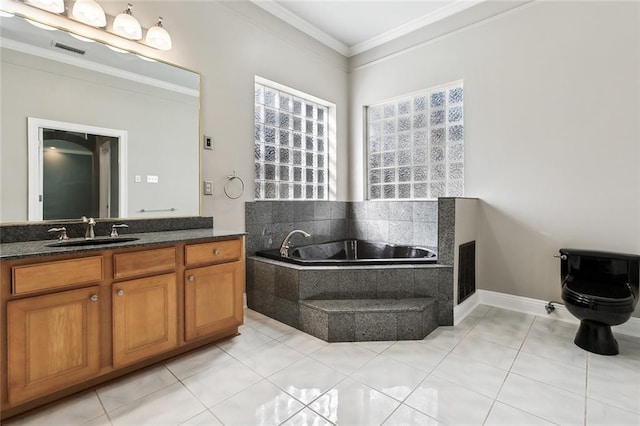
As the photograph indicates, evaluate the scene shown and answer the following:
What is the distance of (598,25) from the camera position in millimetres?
2430

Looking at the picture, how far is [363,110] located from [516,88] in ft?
5.70

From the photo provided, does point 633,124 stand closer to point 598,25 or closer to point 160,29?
point 598,25

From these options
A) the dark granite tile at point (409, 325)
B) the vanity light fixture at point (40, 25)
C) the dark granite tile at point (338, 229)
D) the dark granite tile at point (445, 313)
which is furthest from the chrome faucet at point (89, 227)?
the dark granite tile at point (445, 313)

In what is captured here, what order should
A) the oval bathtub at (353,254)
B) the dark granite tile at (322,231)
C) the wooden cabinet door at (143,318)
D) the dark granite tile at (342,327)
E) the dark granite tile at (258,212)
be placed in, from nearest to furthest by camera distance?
the wooden cabinet door at (143,318) < the dark granite tile at (342,327) < the oval bathtub at (353,254) < the dark granite tile at (258,212) < the dark granite tile at (322,231)

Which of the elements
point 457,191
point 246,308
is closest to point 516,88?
point 457,191

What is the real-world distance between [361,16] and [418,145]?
4.96 ft

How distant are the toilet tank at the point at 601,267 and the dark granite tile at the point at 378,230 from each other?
1.68 metres

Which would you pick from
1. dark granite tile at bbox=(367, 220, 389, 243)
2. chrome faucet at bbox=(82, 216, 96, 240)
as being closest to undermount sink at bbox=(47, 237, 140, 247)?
chrome faucet at bbox=(82, 216, 96, 240)

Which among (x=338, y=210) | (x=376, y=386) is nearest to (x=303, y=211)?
(x=338, y=210)

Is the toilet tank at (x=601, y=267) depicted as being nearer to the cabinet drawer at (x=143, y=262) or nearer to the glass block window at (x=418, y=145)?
the glass block window at (x=418, y=145)

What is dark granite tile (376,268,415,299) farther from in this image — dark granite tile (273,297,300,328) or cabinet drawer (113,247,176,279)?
cabinet drawer (113,247,176,279)

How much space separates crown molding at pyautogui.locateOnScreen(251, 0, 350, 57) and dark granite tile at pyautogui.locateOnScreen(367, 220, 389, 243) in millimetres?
2240

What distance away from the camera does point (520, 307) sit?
2.88 meters

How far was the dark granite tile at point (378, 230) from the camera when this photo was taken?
3.71 meters
